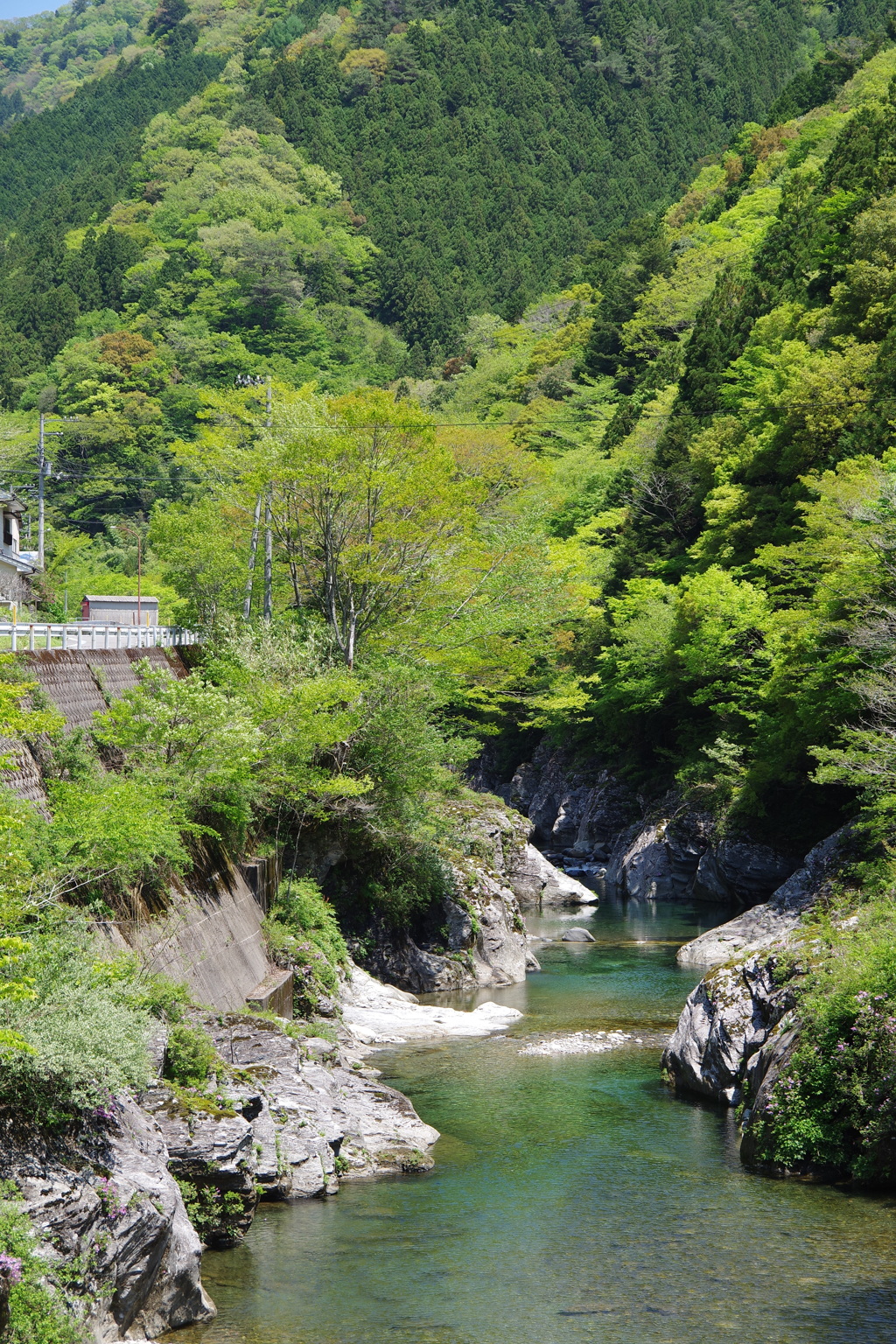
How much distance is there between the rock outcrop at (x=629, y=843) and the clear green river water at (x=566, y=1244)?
16.9 meters

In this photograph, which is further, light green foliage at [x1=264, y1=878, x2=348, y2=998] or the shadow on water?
light green foliage at [x1=264, y1=878, x2=348, y2=998]

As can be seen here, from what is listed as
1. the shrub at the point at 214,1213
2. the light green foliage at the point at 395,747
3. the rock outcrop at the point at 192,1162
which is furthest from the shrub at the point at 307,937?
the shrub at the point at 214,1213

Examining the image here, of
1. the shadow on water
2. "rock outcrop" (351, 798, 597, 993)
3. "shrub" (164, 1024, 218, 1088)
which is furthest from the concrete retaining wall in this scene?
the shadow on water

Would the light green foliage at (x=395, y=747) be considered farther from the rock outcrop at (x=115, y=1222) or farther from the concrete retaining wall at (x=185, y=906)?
the rock outcrop at (x=115, y=1222)

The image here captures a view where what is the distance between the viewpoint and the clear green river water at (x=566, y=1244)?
42.5ft

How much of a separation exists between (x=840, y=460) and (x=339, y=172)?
352ft

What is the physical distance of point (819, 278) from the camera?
49500 millimetres

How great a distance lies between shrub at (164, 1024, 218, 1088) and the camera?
15.6 metres

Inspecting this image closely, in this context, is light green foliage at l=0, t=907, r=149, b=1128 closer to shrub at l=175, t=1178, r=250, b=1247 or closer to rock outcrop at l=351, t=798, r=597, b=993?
shrub at l=175, t=1178, r=250, b=1247

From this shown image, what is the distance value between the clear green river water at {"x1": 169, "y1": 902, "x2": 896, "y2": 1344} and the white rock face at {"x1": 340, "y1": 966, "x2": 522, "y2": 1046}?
11.1 feet

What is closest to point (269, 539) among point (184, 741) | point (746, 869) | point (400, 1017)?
point (184, 741)

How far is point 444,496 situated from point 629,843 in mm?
19959

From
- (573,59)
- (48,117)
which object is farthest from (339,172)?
(48,117)

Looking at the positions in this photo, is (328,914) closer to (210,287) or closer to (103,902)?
(103,902)
